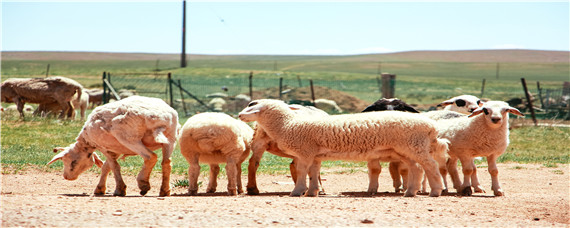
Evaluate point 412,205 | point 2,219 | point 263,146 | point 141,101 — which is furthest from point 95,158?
point 412,205

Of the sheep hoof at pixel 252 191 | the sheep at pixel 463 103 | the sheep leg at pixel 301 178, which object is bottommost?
the sheep hoof at pixel 252 191

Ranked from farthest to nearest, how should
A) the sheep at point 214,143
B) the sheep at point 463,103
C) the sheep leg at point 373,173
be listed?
the sheep at point 463,103 < the sheep leg at point 373,173 < the sheep at point 214,143

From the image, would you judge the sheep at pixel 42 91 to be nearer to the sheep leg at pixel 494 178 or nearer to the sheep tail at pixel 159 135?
the sheep tail at pixel 159 135

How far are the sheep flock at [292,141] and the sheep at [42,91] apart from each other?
12.5 meters

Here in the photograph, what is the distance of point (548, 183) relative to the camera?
12.5m

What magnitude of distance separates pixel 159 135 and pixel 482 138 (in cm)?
518

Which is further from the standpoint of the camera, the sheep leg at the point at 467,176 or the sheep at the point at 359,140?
the sheep leg at the point at 467,176

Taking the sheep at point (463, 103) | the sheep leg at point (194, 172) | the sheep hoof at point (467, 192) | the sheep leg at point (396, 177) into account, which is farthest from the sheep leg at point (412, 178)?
the sheep at point (463, 103)

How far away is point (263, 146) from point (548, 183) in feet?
18.6

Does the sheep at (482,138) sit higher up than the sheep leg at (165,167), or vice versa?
the sheep at (482,138)

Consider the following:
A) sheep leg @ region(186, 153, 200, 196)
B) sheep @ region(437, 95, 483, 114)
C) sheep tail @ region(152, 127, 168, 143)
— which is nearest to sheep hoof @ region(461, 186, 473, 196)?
sheep @ region(437, 95, 483, 114)

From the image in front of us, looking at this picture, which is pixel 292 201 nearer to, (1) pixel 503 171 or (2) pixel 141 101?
(2) pixel 141 101

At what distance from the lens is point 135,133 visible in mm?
9688

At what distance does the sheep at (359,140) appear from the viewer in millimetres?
9875
